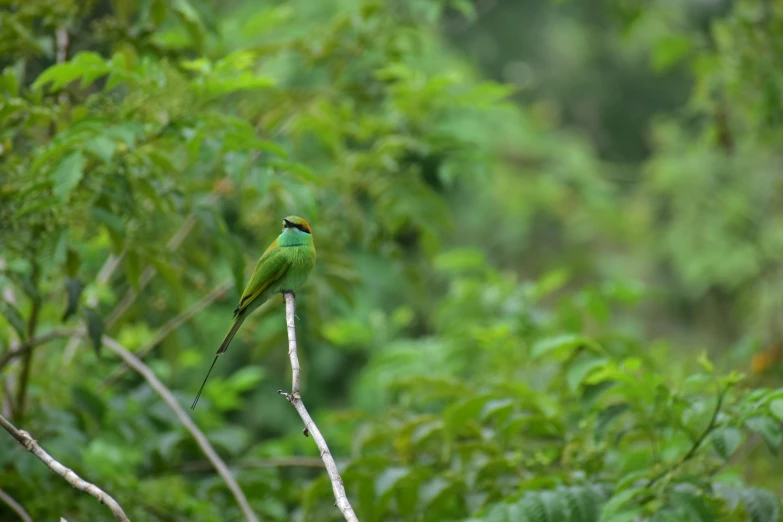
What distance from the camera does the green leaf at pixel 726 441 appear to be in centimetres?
228

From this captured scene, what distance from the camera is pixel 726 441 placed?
231cm

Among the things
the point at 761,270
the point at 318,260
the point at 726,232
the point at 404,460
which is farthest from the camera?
the point at 726,232

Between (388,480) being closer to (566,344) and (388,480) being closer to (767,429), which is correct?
(566,344)

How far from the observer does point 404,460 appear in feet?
10.4

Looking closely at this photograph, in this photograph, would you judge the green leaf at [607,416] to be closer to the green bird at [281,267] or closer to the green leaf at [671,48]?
the green bird at [281,267]

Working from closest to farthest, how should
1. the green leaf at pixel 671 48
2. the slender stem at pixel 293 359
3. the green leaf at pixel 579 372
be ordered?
the slender stem at pixel 293 359, the green leaf at pixel 579 372, the green leaf at pixel 671 48

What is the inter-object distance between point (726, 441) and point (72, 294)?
6.57 ft

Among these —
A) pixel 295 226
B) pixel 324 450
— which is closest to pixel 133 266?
pixel 295 226

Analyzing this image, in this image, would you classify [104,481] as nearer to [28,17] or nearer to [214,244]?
[214,244]

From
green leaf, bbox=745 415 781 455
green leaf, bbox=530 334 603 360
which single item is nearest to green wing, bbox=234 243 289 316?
green leaf, bbox=530 334 603 360

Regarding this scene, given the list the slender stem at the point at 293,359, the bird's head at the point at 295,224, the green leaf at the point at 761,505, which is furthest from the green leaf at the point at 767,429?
the bird's head at the point at 295,224

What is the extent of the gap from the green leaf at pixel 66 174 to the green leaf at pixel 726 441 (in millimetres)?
1966

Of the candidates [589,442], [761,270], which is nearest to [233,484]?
[589,442]

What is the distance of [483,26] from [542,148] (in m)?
6.22
